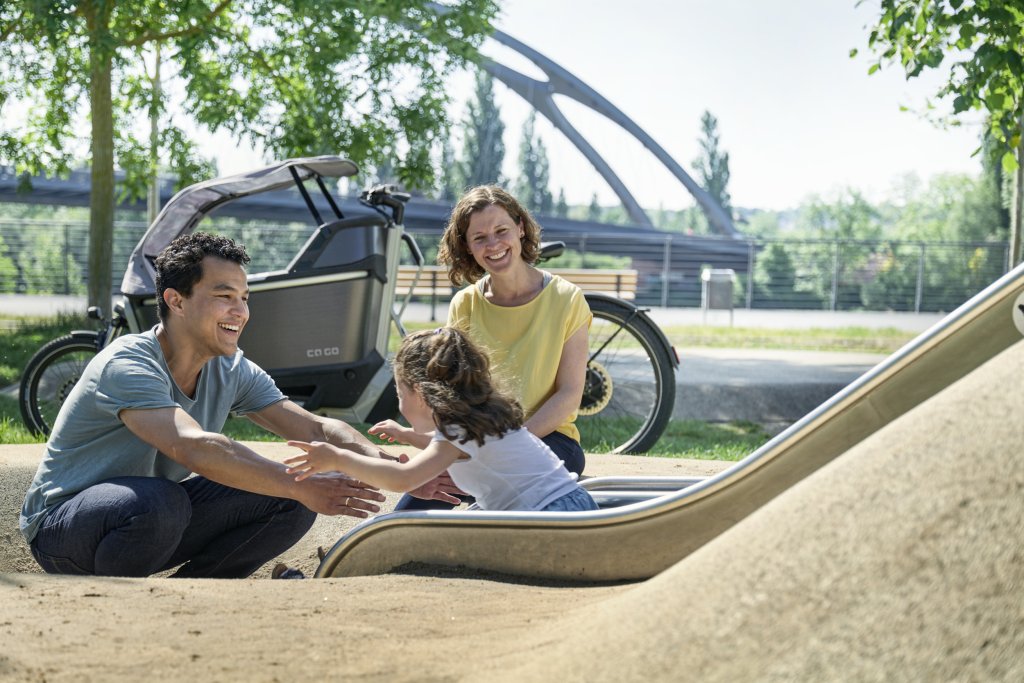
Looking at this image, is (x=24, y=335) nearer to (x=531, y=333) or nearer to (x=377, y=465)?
(x=531, y=333)

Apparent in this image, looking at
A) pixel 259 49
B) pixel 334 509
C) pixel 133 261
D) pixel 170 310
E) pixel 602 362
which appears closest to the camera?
pixel 334 509

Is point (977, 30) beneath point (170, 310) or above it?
above

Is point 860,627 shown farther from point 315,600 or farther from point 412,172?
point 412,172

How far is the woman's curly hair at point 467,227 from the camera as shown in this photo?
156 inches

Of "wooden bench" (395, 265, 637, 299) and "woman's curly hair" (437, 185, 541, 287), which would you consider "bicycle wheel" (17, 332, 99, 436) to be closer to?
"woman's curly hair" (437, 185, 541, 287)

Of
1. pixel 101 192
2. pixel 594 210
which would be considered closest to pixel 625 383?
pixel 101 192

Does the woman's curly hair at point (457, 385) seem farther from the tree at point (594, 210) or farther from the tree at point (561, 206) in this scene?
the tree at point (594, 210)

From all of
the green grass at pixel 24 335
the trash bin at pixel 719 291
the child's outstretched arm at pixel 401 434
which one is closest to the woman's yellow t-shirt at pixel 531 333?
the child's outstretched arm at pixel 401 434

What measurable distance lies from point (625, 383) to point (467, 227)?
2612 mm

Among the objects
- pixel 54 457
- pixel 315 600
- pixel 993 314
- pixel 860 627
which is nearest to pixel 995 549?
pixel 860 627

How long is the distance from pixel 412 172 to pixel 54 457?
8.92 m

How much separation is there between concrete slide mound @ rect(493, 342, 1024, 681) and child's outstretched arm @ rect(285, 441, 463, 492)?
959 mm

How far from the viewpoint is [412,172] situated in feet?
39.8

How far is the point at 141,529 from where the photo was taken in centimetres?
323
